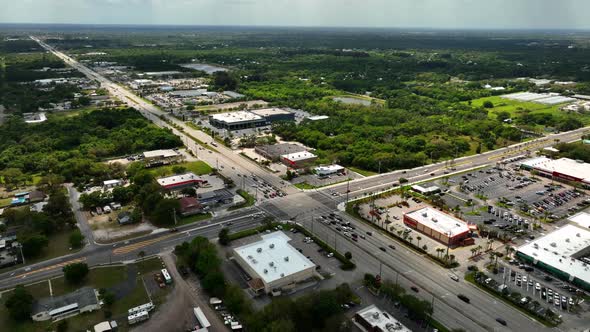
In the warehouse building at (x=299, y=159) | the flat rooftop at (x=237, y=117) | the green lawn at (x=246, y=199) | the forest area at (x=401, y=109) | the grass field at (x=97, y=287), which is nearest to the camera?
the grass field at (x=97, y=287)

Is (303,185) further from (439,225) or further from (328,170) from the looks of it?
(439,225)

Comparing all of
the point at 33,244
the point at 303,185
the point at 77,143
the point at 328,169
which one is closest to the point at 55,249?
the point at 33,244

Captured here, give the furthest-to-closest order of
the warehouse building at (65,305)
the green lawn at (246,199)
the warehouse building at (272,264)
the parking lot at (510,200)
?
the green lawn at (246,199), the parking lot at (510,200), the warehouse building at (272,264), the warehouse building at (65,305)

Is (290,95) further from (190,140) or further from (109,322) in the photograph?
(109,322)

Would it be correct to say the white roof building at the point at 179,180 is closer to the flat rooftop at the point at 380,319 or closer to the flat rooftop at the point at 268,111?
the flat rooftop at the point at 380,319

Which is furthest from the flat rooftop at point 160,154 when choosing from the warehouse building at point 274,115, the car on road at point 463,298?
the car on road at point 463,298
